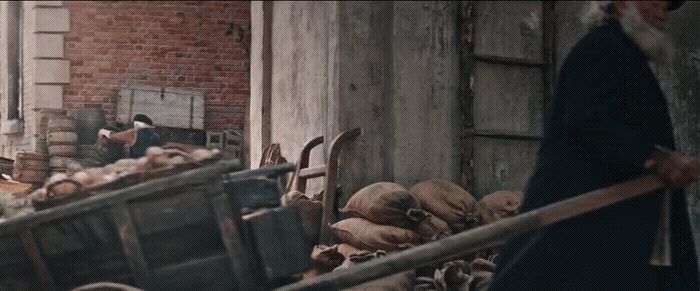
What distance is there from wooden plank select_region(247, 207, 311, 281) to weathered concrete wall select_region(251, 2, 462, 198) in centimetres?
400

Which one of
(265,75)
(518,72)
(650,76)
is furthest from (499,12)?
(650,76)

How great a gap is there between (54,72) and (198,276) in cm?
1502

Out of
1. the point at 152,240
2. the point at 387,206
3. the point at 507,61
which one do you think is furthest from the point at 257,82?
the point at 152,240

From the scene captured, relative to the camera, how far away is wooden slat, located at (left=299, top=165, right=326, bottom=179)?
33.7 feet

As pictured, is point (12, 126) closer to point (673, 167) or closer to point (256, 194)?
point (256, 194)

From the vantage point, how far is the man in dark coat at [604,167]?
626 centimetres

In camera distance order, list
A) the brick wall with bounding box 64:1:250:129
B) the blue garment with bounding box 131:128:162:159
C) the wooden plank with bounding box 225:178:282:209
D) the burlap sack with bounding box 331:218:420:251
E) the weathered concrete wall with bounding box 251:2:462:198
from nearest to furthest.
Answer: the wooden plank with bounding box 225:178:282:209
the burlap sack with bounding box 331:218:420:251
the weathered concrete wall with bounding box 251:2:462:198
the blue garment with bounding box 131:128:162:159
the brick wall with bounding box 64:1:250:129

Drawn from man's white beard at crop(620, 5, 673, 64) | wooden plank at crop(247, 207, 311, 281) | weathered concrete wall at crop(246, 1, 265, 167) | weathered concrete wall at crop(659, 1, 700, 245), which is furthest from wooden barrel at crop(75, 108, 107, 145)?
man's white beard at crop(620, 5, 673, 64)

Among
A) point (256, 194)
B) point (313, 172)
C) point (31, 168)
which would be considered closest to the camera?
point (256, 194)

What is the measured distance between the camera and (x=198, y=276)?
6324mm

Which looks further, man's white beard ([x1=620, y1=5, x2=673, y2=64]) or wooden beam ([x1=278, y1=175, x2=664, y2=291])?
man's white beard ([x1=620, y1=5, x2=673, y2=64])

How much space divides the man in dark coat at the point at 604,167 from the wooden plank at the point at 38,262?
1.87 meters

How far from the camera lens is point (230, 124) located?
830 inches

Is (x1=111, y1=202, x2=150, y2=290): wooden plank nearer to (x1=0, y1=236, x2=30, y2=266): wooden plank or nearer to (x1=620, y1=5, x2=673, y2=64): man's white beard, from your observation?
(x1=0, y1=236, x2=30, y2=266): wooden plank
